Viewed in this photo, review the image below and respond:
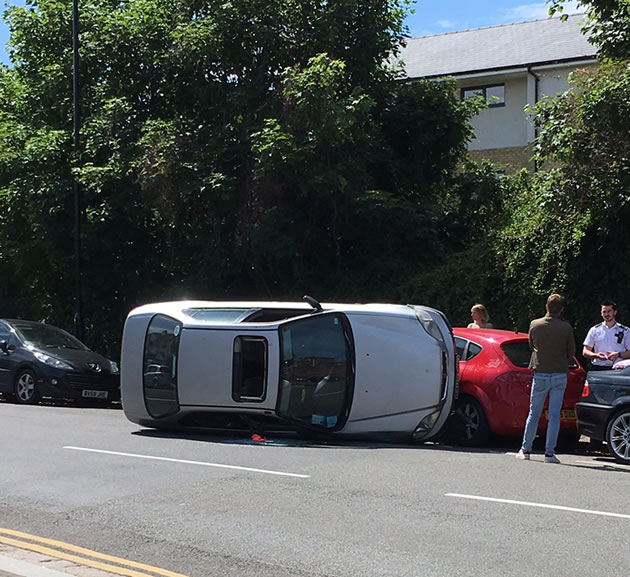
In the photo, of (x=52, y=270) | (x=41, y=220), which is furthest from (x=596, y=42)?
(x=52, y=270)

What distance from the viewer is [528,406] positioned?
11906 mm

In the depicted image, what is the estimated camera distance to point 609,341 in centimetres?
1247

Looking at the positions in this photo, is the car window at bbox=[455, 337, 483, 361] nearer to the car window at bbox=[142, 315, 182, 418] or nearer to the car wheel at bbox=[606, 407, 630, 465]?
the car wheel at bbox=[606, 407, 630, 465]

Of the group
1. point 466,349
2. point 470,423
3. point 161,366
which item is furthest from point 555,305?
point 161,366

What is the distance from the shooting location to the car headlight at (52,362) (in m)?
18.5

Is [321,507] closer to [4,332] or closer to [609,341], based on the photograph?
[609,341]

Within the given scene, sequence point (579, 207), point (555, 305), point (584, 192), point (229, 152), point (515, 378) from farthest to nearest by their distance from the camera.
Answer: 1. point (229, 152)
2. point (579, 207)
3. point (584, 192)
4. point (515, 378)
5. point (555, 305)

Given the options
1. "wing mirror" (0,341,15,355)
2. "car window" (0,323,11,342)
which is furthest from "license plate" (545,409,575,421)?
"car window" (0,323,11,342)

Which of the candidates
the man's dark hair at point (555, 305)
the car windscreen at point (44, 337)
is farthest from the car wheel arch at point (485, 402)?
the car windscreen at point (44, 337)

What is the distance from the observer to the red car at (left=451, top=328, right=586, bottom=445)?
1194 cm

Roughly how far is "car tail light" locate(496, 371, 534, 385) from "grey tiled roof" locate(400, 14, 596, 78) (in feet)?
67.2

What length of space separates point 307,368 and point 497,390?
235cm

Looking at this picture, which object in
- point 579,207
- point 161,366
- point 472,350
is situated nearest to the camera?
point 472,350

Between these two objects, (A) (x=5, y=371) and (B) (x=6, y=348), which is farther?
(B) (x=6, y=348)
